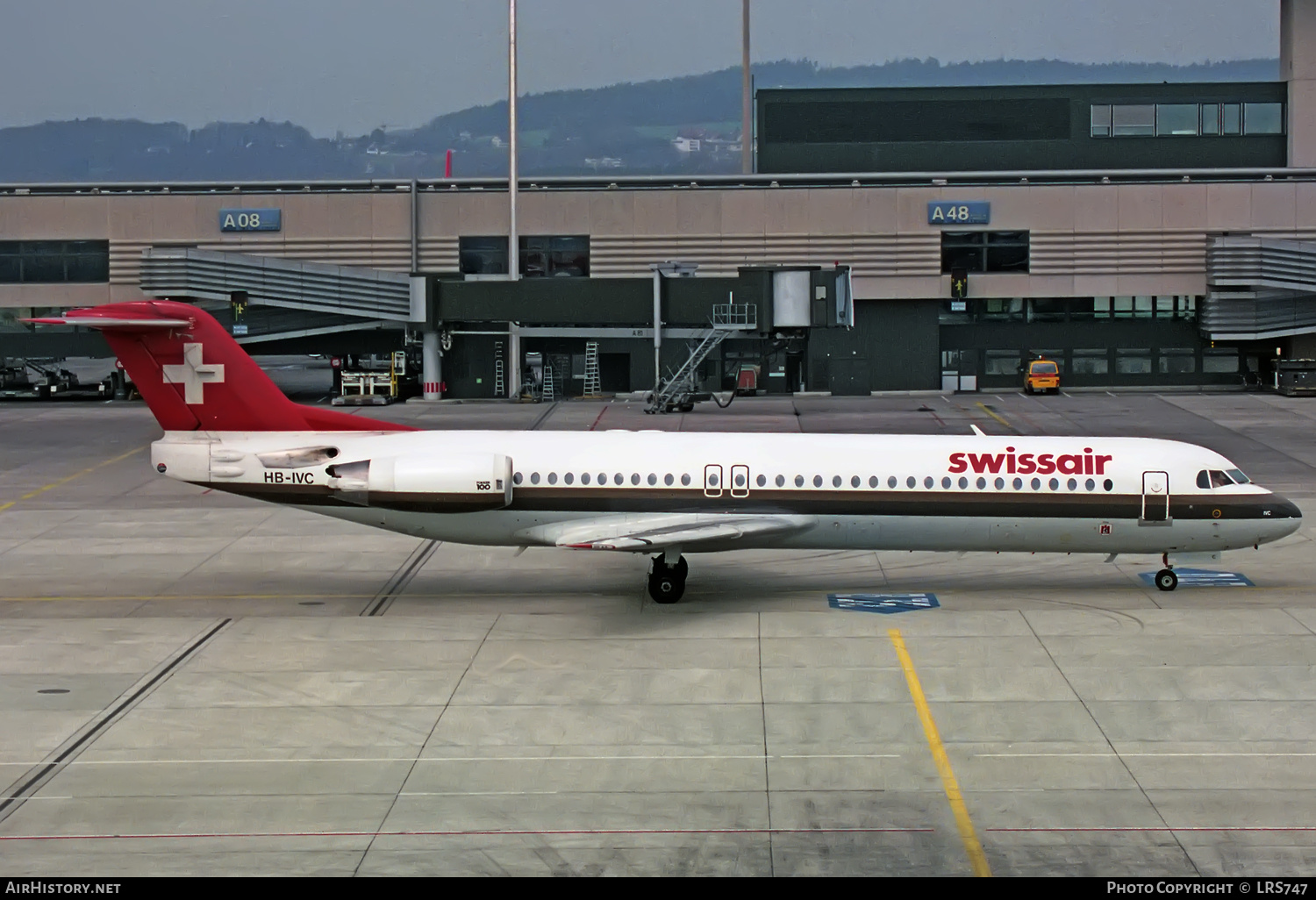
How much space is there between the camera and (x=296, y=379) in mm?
89812

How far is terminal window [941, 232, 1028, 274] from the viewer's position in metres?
69.2

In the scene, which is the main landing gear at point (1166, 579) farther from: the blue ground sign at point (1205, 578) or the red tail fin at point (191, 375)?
the red tail fin at point (191, 375)

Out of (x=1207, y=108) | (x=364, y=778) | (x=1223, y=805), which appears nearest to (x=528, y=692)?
(x=364, y=778)

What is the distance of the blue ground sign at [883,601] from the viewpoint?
26578 millimetres

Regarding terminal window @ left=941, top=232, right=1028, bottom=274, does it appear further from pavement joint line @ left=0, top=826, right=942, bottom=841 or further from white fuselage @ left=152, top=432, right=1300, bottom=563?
pavement joint line @ left=0, top=826, right=942, bottom=841

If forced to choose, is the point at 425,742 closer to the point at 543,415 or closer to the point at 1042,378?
the point at 543,415

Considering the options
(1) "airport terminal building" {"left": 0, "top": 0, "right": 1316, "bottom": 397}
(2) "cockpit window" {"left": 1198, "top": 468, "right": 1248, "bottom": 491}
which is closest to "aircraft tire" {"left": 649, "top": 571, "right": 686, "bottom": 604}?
(2) "cockpit window" {"left": 1198, "top": 468, "right": 1248, "bottom": 491}

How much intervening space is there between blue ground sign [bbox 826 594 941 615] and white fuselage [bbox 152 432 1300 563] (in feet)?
3.35

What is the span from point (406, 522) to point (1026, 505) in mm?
11549

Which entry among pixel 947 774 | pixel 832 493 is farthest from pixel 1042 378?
pixel 947 774

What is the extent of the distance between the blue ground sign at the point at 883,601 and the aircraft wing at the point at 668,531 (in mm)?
1629

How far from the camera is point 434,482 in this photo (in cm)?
2627

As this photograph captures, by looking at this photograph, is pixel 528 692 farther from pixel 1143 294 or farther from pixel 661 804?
pixel 1143 294

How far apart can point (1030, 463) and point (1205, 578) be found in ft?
16.1
